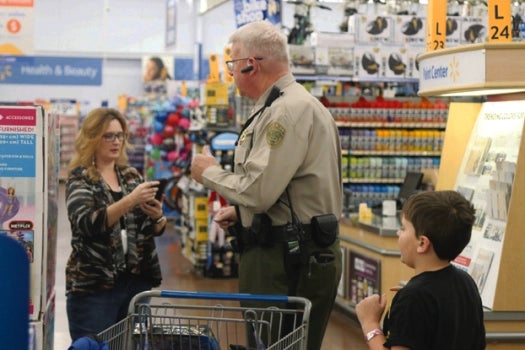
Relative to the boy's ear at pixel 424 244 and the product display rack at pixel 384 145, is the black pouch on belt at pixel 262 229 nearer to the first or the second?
the boy's ear at pixel 424 244

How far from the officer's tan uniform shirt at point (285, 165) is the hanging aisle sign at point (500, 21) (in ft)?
5.36

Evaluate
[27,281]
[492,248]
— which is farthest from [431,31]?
[27,281]

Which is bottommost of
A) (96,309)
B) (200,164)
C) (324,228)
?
(96,309)

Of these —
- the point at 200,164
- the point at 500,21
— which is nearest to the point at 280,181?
the point at 200,164

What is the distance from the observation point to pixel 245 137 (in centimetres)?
361

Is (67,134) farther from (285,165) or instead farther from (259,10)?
(285,165)

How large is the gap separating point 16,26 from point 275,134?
11.3m

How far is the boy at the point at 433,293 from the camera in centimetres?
261

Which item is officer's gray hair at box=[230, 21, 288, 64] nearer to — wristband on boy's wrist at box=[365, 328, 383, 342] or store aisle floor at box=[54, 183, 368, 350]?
wristband on boy's wrist at box=[365, 328, 383, 342]

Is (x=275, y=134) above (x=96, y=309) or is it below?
above

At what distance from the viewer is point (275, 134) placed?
347 cm

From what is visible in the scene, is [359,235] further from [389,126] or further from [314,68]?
[389,126]

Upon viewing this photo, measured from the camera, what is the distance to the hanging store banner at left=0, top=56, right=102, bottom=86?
17672 millimetres

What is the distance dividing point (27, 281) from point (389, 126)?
9.84 meters
